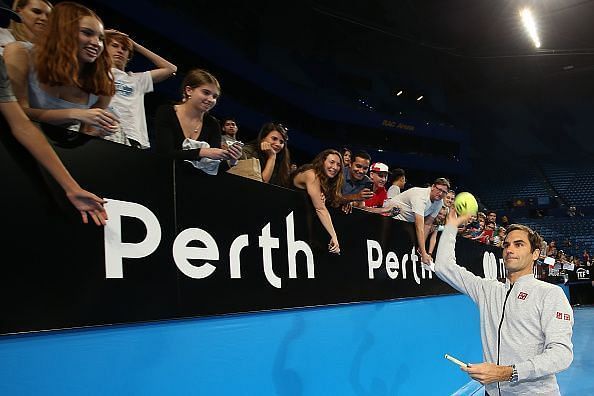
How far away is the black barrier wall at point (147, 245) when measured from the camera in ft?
5.80

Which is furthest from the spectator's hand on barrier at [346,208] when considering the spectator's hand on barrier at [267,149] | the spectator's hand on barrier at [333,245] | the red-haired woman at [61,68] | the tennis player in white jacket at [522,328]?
the red-haired woman at [61,68]

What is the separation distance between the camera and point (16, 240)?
5.68 feet

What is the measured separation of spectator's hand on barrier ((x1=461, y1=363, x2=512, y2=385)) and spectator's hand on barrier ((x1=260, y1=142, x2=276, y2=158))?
2.09 meters

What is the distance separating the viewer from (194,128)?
9.66 feet

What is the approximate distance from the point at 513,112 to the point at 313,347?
2805cm

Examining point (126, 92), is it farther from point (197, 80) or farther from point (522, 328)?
point (522, 328)

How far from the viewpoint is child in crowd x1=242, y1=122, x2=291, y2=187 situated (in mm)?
3857

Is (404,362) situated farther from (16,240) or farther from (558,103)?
(558,103)

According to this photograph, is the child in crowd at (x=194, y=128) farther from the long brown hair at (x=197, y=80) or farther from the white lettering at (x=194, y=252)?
the white lettering at (x=194, y=252)

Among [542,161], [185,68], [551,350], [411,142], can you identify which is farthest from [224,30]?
[542,161]

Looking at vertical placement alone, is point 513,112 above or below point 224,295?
above

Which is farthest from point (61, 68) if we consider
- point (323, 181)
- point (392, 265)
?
point (392, 265)

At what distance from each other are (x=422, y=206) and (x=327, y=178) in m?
2.05

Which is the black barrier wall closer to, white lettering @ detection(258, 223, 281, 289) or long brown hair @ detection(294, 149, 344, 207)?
white lettering @ detection(258, 223, 281, 289)
